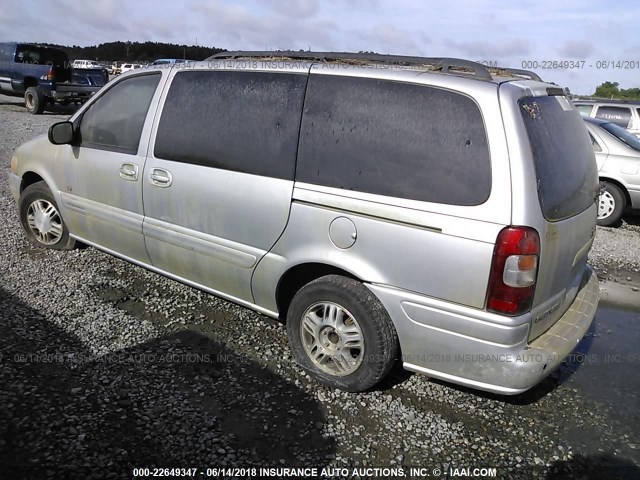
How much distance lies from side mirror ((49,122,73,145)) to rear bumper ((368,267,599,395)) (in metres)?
2.98

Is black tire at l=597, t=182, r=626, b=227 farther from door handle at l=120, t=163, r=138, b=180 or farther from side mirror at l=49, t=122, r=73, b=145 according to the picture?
side mirror at l=49, t=122, r=73, b=145

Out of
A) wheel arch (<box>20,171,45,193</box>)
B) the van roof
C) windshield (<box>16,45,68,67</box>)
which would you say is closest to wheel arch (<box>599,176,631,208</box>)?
the van roof

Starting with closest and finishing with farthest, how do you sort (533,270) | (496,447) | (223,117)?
(533,270) → (496,447) → (223,117)

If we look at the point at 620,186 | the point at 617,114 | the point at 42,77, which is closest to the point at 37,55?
the point at 42,77

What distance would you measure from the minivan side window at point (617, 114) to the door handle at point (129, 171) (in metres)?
10.1

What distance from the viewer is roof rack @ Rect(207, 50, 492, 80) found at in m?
2.87

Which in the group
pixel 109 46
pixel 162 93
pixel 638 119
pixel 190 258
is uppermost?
pixel 109 46

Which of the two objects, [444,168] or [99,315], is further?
[99,315]

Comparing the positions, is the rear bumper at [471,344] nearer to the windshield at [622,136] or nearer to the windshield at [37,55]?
the windshield at [622,136]

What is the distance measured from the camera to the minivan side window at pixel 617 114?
34.9 ft

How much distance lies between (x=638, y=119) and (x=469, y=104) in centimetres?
993

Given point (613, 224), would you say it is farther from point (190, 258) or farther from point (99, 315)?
point (99, 315)

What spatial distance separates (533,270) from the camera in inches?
99.6

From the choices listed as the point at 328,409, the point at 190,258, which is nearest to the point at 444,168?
the point at 328,409
